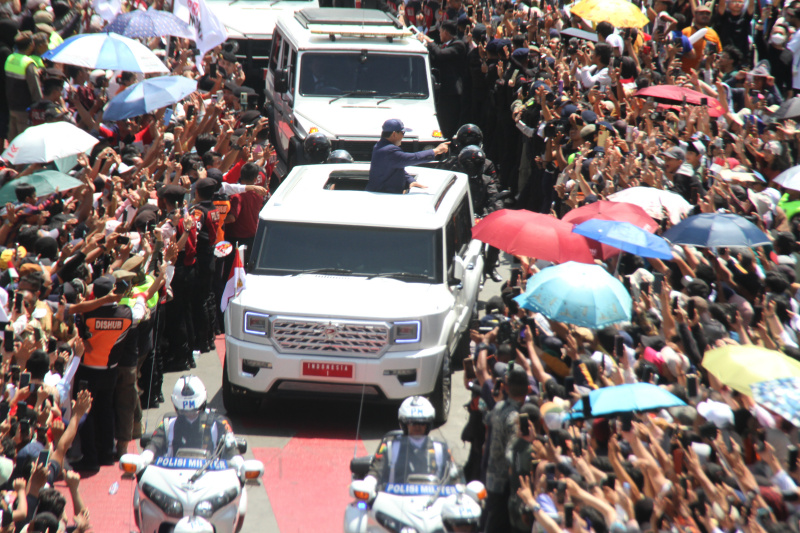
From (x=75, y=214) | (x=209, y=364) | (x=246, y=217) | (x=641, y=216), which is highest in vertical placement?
(x=641, y=216)

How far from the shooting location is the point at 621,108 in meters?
12.8

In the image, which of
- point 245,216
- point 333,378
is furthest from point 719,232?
point 245,216

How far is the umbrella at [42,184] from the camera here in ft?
30.6

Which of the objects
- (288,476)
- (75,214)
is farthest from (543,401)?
(75,214)

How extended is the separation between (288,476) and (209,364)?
9.43ft

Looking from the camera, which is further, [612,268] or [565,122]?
[565,122]

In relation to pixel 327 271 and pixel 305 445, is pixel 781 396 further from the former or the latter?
pixel 327 271

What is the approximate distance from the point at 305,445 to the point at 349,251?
191 cm

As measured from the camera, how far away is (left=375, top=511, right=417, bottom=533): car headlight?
6168 mm

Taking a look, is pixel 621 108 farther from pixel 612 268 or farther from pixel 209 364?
pixel 209 364

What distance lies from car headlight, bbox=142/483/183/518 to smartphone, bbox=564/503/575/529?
2444 mm

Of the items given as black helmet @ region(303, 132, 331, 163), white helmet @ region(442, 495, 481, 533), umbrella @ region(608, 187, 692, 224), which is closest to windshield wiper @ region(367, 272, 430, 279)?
umbrella @ region(608, 187, 692, 224)

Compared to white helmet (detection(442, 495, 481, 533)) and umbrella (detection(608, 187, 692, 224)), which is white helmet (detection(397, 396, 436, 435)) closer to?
white helmet (detection(442, 495, 481, 533))

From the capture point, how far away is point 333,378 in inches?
367
